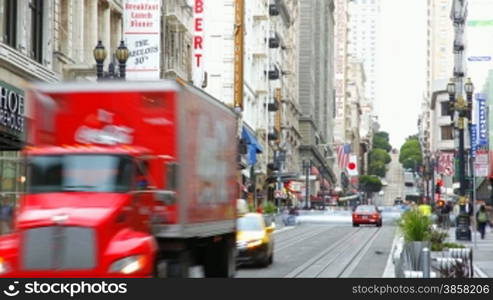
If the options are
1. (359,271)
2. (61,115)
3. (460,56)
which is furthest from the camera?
(460,56)

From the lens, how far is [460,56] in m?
107

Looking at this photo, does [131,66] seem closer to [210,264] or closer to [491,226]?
[210,264]

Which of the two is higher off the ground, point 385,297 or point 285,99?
point 285,99

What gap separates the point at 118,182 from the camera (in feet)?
55.1

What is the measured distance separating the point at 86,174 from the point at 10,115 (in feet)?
57.6

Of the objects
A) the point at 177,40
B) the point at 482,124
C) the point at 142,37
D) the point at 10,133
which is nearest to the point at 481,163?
the point at 142,37

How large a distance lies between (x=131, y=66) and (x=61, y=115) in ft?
69.3

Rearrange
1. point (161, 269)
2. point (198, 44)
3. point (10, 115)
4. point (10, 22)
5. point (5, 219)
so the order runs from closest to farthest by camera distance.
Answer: point (161, 269), point (5, 219), point (10, 115), point (10, 22), point (198, 44)

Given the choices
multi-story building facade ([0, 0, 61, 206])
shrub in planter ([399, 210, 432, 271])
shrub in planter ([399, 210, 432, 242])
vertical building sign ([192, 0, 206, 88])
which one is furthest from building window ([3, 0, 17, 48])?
vertical building sign ([192, 0, 206, 88])

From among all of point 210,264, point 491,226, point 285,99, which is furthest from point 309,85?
point 210,264

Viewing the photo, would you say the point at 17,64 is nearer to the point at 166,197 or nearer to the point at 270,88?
the point at 166,197

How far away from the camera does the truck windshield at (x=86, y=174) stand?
16.7 m

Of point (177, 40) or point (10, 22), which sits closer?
point (10, 22)

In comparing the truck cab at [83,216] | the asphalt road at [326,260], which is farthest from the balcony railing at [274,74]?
the truck cab at [83,216]
